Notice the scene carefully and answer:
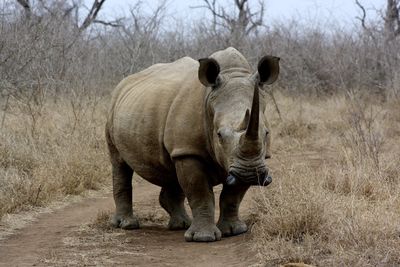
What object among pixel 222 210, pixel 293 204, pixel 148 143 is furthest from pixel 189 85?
pixel 293 204

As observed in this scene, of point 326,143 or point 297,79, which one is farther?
point 297,79

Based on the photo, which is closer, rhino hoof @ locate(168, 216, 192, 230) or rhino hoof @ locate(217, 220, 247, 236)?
rhino hoof @ locate(217, 220, 247, 236)

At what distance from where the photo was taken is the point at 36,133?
10.5 m

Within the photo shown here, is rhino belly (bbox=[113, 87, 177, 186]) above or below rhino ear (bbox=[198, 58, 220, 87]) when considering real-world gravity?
below

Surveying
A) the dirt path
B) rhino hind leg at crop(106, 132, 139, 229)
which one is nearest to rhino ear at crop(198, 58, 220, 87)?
the dirt path

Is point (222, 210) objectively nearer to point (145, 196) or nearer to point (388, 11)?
point (145, 196)

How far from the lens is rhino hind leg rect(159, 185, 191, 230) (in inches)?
287

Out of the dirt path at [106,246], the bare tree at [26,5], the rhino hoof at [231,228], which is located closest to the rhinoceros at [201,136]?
the rhino hoof at [231,228]

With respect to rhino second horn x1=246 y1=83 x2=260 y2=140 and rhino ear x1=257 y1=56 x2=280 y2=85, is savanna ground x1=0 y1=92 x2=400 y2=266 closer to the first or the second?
rhino second horn x1=246 y1=83 x2=260 y2=140

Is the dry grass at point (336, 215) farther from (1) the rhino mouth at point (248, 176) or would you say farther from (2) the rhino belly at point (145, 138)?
(2) the rhino belly at point (145, 138)

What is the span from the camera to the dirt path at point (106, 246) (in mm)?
5656

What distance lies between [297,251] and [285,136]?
8880mm

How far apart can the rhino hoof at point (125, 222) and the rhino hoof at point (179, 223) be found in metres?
0.33

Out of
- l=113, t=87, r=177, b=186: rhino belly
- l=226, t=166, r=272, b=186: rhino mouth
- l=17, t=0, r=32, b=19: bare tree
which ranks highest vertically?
l=17, t=0, r=32, b=19: bare tree
